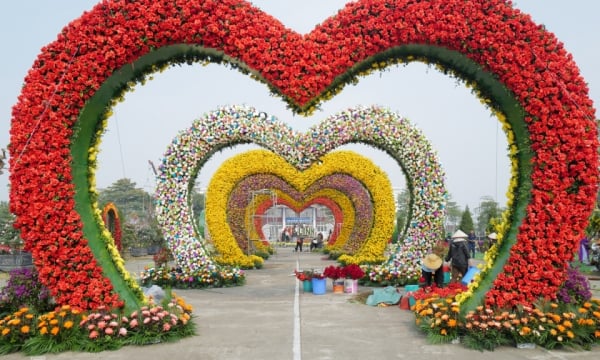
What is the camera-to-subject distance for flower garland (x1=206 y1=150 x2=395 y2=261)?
658 inches

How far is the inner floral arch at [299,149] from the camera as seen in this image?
39.4ft

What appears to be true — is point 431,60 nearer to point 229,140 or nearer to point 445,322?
point 445,322

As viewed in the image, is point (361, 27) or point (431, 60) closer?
point (361, 27)

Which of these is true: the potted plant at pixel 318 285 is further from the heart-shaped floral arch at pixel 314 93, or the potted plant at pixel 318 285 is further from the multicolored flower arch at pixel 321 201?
the multicolored flower arch at pixel 321 201

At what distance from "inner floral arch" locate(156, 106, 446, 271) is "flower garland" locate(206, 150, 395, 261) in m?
2.40

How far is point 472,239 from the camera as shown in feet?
81.9

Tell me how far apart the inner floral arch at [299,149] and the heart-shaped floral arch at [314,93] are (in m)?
5.12

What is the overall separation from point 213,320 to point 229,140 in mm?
5967

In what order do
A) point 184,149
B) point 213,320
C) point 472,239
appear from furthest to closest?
point 472,239 < point 184,149 < point 213,320

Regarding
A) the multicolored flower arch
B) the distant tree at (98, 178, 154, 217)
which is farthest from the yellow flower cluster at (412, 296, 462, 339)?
the distant tree at (98, 178, 154, 217)

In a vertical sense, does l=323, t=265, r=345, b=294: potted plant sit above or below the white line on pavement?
above

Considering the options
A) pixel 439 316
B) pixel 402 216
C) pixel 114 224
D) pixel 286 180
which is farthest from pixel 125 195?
pixel 439 316

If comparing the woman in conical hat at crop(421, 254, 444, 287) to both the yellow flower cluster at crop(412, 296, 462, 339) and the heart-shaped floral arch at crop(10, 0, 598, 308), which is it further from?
the heart-shaped floral arch at crop(10, 0, 598, 308)

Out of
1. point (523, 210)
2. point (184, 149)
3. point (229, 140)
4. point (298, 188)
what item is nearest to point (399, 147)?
point (229, 140)
